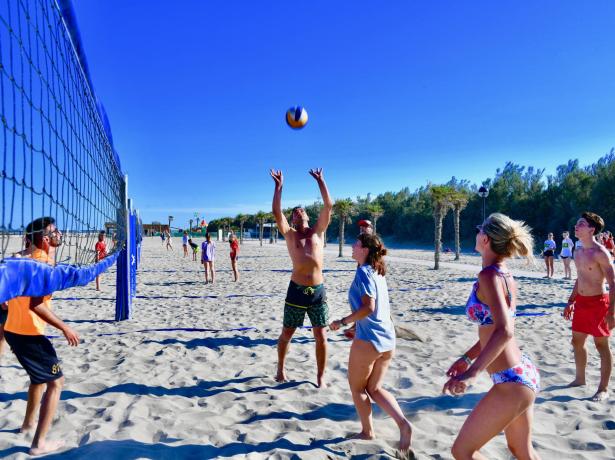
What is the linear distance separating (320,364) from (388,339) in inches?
50.8

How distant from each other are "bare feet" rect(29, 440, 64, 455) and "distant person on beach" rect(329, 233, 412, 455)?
1887 millimetres

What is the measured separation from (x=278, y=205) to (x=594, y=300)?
2.84 metres

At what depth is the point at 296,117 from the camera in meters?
5.40

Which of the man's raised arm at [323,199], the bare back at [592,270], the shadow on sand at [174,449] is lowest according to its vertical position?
the shadow on sand at [174,449]

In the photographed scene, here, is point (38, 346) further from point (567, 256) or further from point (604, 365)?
point (567, 256)

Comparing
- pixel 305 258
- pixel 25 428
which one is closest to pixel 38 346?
pixel 25 428

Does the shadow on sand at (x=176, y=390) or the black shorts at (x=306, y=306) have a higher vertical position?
the black shorts at (x=306, y=306)

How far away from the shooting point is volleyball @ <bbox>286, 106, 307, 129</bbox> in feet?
17.7

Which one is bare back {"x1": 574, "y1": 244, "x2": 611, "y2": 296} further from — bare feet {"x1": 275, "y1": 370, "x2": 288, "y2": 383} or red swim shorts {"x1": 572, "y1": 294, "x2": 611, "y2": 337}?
bare feet {"x1": 275, "y1": 370, "x2": 288, "y2": 383}

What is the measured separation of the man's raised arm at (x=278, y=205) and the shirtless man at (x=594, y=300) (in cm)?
252

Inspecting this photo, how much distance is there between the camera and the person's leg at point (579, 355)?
3.80 metres

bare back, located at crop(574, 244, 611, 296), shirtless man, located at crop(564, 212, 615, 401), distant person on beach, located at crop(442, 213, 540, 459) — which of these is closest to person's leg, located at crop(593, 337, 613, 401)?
shirtless man, located at crop(564, 212, 615, 401)

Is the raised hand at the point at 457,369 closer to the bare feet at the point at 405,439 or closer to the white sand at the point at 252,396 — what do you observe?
the bare feet at the point at 405,439

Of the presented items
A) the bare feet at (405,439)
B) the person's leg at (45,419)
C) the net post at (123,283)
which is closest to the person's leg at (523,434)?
the bare feet at (405,439)
